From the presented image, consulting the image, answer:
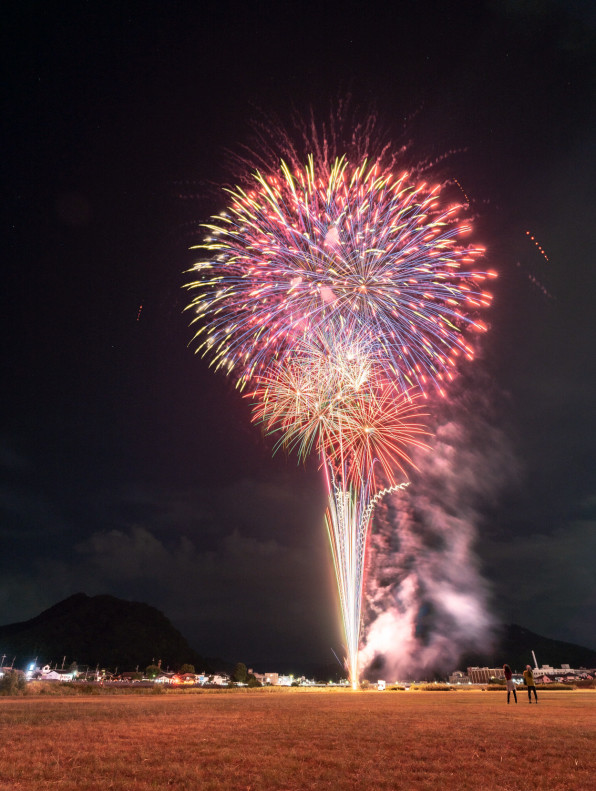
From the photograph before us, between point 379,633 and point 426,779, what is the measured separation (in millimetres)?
48855

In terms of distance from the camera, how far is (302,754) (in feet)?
31.7

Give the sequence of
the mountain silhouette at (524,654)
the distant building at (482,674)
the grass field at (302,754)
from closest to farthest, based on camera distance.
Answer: the grass field at (302,754) → the distant building at (482,674) → the mountain silhouette at (524,654)

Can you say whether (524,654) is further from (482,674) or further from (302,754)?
(302,754)

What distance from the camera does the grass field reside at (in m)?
7.47

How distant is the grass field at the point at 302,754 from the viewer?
7469 mm

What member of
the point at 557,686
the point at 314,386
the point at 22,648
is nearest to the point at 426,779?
the point at 314,386

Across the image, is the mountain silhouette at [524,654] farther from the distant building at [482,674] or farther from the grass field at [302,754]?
the grass field at [302,754]

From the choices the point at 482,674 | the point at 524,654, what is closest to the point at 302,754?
the point at 482,674

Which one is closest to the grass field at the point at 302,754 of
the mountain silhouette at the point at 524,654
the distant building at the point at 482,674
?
the distant building at the point at 482,674

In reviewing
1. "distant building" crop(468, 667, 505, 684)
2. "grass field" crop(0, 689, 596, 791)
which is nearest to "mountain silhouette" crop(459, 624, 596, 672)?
"distant building" crop(468, 667, 505, 684)

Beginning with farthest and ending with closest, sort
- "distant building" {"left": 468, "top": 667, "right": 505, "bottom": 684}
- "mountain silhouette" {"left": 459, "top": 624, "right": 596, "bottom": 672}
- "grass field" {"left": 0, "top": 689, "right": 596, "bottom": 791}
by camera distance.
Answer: "mountain silhouette" {"left": 459, "top": 624, "right": 596, "bottom": 672} → "distant building" {"left": 468, "top": 667, "right": 505, "bottom": 684} → "grass field" {"left": 0, "top": 689, "right": 596, "bottom": 791}

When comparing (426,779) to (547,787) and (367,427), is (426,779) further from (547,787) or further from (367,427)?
(367,427)

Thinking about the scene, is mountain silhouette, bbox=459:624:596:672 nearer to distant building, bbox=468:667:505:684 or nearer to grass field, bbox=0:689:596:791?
distant building, bbox=468:667:505:684

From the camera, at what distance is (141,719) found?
17062 millimetres
